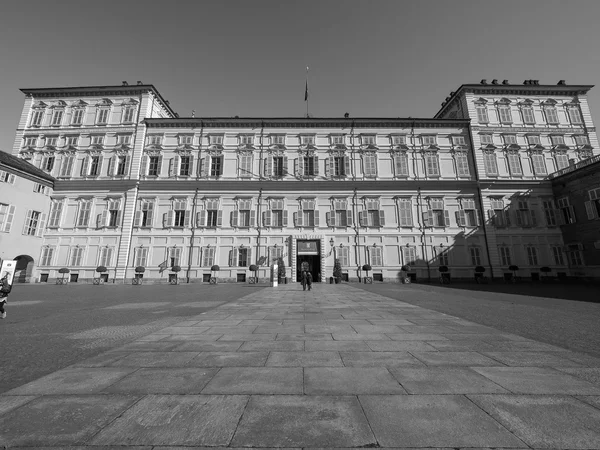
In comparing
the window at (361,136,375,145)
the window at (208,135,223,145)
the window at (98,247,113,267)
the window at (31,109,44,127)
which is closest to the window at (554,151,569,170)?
the window at (361,136,375,145)

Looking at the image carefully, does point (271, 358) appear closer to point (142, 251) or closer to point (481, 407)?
point (481, 407)

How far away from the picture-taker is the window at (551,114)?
95.7 ft

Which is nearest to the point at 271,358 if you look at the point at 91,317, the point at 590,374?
the point at 590,374

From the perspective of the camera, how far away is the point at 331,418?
7.82 ft

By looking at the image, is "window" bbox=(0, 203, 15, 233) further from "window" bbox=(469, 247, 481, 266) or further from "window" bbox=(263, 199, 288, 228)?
"window" bbox=(469, 247, 481, 266)

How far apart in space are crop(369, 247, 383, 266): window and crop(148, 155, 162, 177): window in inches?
908

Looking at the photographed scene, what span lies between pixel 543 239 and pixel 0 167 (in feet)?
161

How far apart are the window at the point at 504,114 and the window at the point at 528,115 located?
1497mm

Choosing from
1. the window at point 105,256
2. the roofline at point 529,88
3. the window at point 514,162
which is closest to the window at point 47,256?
the window at point 105,256

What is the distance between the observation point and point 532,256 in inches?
1022

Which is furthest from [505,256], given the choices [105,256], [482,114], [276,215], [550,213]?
[105,256]

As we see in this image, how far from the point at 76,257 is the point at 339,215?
25720 millimetres

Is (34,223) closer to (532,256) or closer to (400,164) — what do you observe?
(400,164)

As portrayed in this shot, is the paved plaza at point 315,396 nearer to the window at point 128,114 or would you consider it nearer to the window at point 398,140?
the window at point 398,140
